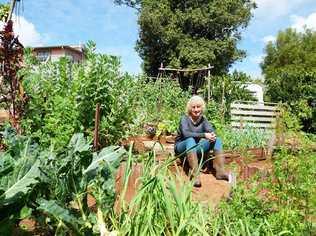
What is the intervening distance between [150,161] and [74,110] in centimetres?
229

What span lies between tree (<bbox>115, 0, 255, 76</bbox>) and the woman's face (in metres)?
18.6

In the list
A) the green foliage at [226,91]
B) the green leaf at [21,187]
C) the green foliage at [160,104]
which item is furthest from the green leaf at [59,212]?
the green foliage at [226,91]

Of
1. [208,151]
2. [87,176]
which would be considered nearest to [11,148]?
[87,176]

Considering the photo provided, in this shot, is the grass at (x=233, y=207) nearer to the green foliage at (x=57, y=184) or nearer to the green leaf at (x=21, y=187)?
the green foliage at (x=57, y=184)

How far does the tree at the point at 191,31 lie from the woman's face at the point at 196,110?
18.6 metres

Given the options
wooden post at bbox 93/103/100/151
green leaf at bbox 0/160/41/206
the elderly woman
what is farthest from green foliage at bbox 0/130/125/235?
the elderly woman

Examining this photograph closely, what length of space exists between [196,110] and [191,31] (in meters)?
20.0

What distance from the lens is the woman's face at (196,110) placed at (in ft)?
19.2

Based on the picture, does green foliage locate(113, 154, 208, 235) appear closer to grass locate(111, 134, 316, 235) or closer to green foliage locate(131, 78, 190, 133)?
grass locate(111, 134, 316, 235)

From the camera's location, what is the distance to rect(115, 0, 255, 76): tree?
80.8 feet

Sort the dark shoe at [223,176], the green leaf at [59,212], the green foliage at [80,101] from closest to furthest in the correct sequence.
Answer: the green leaf at [59,212] → the green foliage at [80,101] → the dark shoe at [223,176]

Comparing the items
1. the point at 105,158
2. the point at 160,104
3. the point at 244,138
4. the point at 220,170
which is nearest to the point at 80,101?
the point at 220,170

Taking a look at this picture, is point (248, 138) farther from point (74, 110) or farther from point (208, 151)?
point (74, 110)

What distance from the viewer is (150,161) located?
9.72 feet
